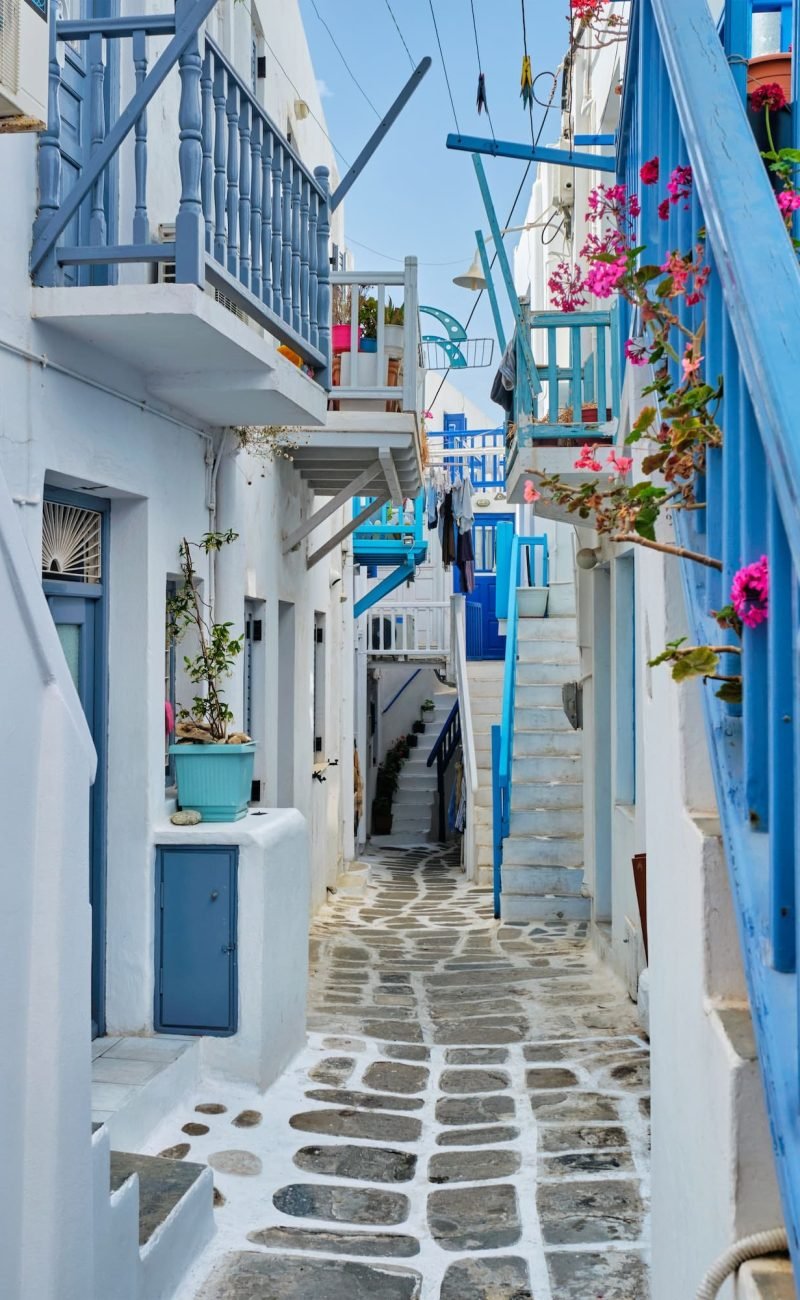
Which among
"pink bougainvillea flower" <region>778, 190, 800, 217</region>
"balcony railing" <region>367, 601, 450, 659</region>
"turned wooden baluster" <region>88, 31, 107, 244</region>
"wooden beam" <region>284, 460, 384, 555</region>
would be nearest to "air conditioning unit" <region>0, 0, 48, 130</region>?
"turned wooden baluster" <region>88, 31, 107, 244</region>

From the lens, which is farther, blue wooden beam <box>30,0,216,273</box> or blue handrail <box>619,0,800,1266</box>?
blue wooden beam <box>30,0,216,273</box>

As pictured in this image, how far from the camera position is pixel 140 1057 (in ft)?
17.2

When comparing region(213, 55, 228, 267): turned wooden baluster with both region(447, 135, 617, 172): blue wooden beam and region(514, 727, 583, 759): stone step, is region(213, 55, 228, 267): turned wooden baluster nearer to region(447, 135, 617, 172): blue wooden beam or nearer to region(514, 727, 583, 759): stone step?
region(447, 135, 617, 172): blue wooden beam

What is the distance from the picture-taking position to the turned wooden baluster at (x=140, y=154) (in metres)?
4.77

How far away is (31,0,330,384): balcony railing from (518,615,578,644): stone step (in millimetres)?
8129

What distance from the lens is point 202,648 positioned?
6375 mm

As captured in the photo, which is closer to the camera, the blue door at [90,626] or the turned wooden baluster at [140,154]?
the turned wooden baluster at [140,154]

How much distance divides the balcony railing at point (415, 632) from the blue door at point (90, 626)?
12435mm

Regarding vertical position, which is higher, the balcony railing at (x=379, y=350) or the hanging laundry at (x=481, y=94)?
the hanging laundry at (x=481, y=94)

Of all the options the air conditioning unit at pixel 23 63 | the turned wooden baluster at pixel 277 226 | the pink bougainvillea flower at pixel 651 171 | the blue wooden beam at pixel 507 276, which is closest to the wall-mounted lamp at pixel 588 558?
the blue wooden beam at pixel 507 276

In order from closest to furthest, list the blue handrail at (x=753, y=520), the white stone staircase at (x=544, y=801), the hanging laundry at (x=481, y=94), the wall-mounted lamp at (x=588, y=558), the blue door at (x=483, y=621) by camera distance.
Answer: the blue handrail at (x=753, y=520) → the hanging laundry at (x=481, y=94) → the wall-mounted lamp at (x=588, y=558) → the white stone staircase at (x=544, y=801) → the blue door at (x=483, y=621)

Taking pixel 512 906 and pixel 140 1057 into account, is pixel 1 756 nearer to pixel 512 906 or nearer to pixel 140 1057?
pixel 140 1057

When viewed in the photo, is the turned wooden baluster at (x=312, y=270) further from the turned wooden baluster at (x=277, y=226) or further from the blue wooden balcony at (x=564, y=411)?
the blue wooden balcony at (x=564, y=411)

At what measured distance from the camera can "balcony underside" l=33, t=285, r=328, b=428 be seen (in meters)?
4.62
